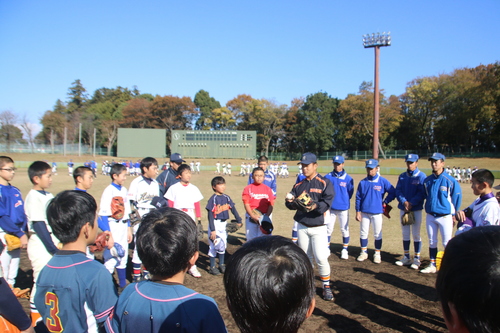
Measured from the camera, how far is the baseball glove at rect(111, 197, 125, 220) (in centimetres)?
530

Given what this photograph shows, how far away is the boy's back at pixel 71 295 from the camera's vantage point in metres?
2.17

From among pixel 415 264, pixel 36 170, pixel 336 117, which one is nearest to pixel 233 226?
pixel 36 170

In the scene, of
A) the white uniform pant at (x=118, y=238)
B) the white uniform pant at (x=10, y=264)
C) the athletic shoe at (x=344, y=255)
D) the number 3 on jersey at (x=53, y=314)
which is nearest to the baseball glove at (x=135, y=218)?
the white uniform pant at (x=118, y=238)

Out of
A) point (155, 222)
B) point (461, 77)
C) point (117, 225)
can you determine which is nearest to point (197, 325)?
point (155, 222)

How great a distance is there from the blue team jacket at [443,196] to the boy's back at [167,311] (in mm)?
5752

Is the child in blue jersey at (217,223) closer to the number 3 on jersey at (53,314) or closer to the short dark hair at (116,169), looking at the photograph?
Result: the short dark hair at (116,169)

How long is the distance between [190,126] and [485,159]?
5430cm

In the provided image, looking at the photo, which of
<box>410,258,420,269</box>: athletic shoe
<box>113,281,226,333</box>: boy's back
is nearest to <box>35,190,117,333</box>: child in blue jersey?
<box>113,281,226,333</box>: boy's back

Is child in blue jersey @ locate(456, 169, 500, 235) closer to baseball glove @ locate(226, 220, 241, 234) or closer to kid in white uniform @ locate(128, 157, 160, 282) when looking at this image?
baseball glove @ locate(226, 220, 241, 234)

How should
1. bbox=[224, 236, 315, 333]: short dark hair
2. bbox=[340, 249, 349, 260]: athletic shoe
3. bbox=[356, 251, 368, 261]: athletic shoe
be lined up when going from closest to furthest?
bbox=[224, 236, 315, 333]: short dark hair, bbox=[356, 251, 368, 261]: athletic shoe, bbox=[340, 249, 349, 260]: athletic shoe

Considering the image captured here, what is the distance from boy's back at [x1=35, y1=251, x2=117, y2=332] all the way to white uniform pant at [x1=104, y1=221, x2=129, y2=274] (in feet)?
10.8

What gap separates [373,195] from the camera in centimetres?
709

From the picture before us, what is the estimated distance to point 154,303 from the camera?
1.67 metres

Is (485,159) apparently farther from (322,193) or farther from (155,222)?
(155,222)
